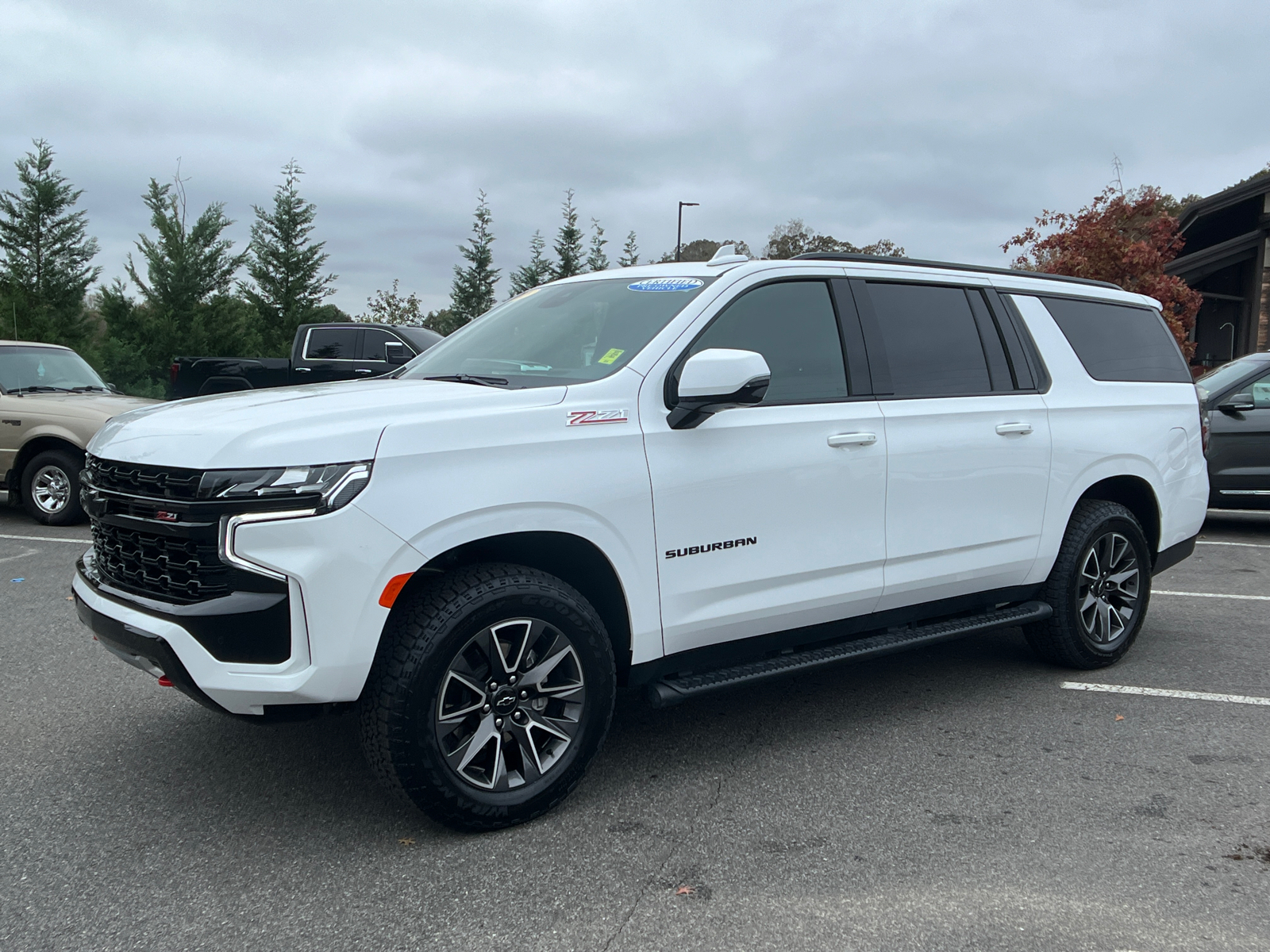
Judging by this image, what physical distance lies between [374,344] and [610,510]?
12752 mm

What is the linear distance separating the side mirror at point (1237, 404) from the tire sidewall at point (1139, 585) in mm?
5005

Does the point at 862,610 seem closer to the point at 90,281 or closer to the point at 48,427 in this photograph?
the point at 48,427

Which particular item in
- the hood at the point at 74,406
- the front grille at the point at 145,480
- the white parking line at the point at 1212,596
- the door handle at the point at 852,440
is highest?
the hood at the point at 74,406

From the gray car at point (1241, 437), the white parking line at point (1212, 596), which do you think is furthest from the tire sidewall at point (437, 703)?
the gray car at point (1241, 437)

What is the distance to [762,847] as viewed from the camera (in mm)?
3246

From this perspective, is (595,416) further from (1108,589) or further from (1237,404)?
(1237,404)

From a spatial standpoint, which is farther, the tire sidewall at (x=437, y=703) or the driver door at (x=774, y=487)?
the driver door at (x=774, y=487)

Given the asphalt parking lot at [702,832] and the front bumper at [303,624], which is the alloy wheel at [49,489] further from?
the front bumper at [303,624]

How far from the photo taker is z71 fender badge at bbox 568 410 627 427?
3.42 meters

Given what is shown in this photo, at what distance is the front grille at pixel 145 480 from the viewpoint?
298 cm

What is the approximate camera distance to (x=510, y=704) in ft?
10.9

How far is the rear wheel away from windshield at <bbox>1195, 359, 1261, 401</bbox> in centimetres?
1074

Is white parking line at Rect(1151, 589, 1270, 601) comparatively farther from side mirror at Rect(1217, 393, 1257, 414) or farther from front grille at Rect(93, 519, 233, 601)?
front grille at Rect(93, 519, 233, 601)

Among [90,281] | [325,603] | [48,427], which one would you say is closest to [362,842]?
[325,603]
